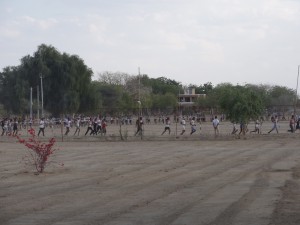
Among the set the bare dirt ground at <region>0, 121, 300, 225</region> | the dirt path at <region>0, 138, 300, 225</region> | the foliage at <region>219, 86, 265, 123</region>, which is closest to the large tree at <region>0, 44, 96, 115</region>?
the foliage at <region>219, 86, 265, 123</region>

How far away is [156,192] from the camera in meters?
12.4

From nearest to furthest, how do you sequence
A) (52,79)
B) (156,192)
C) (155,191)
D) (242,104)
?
1. (156,192)
2. (155,191)
3. (242,104)
4. (52,79)

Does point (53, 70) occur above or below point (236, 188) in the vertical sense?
above

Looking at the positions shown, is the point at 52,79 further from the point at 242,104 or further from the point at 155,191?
the point at 155,191

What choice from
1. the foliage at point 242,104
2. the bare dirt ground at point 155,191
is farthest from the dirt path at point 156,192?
the foliage at point 242,104

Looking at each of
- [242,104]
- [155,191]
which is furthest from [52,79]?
[155,191]

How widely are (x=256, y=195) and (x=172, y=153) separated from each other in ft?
41.6

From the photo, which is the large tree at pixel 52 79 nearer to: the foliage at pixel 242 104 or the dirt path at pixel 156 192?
the foliage at pixel 242 104

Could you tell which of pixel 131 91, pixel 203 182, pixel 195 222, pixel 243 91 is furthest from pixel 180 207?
pixel 131 91

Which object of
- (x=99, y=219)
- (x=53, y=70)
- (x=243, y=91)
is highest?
→ (x=53, y=70)

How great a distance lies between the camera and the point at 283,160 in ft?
65.4

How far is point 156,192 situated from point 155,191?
173 mm

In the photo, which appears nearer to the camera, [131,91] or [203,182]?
[203,182]

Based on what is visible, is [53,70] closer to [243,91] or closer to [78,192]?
[243,91]
